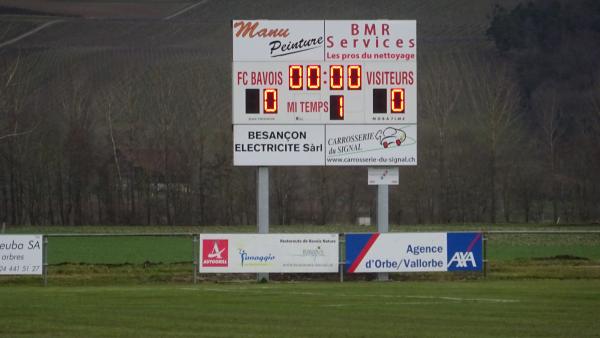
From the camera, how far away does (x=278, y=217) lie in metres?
71.0

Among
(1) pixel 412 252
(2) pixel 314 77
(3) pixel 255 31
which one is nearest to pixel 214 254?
(1) pixel 412 252

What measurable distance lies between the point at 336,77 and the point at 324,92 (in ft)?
1.70

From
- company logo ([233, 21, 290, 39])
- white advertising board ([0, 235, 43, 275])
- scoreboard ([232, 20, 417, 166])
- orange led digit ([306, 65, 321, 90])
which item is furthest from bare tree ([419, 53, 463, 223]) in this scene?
white advertising board ([0, 235, 43, 275])

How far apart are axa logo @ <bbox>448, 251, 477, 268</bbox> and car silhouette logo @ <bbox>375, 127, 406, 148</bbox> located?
3.61m

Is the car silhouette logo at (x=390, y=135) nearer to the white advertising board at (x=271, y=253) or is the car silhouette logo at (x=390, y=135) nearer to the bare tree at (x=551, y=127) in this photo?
the white advertising board at (x=271, y=253)

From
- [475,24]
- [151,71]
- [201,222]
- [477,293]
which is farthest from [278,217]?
[475,24]

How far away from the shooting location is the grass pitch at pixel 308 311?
16984 mm

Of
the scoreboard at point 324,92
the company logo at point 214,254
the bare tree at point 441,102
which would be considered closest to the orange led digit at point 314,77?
the scoreboard at point 324,92

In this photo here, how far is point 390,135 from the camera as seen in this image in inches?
1275

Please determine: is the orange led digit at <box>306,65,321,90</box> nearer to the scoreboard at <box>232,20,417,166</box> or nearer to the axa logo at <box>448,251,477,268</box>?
the scoreboard at <box>232,20,417,166</box>

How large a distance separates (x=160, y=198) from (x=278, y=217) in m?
8.80

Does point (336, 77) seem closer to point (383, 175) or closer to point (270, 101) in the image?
point (270, 101)

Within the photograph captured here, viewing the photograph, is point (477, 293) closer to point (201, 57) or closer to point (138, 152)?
point (138, 152)

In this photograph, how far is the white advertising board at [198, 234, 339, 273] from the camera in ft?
101
